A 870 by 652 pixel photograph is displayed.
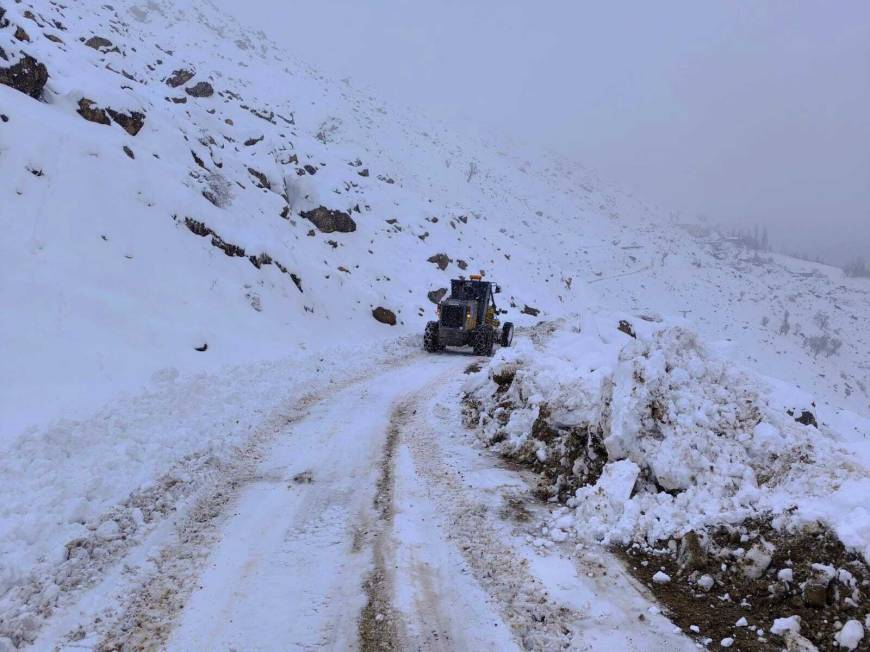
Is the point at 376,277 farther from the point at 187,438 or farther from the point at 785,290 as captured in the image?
the point at 785,290

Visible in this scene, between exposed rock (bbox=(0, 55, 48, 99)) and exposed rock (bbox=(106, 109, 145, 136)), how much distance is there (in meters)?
1.98

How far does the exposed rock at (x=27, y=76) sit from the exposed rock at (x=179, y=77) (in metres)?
22.2

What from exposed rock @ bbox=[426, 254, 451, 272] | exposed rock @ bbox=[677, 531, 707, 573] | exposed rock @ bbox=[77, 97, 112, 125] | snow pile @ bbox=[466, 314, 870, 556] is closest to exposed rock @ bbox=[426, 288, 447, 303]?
exposed rock @ bbox=[426, 254, 451, 272]

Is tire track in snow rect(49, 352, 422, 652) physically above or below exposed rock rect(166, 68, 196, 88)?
below

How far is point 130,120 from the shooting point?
742 inches

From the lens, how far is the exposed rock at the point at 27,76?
15570 mm

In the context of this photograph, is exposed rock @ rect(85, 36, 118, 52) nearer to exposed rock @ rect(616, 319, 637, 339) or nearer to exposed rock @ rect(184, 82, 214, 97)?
exposed rock @ rect(184, 82, 214, 97)

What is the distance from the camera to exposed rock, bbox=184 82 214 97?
35594 mm

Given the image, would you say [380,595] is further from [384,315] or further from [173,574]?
[384,315]

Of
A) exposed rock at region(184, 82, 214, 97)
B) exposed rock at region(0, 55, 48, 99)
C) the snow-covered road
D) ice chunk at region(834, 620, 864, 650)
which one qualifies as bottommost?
the snow-covered road

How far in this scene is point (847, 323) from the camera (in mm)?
93000

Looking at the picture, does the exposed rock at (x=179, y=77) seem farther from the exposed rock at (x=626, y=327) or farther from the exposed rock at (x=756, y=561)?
the exposed rock at (x=756, y=561)

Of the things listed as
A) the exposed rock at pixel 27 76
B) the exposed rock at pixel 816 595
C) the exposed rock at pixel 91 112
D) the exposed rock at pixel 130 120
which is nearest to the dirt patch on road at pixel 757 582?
the exposed rock at pixel 816 595

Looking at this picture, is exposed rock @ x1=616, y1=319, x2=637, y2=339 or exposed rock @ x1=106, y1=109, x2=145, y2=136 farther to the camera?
exposed rock @ x1=616, y1=319, x2=637, y2=339
